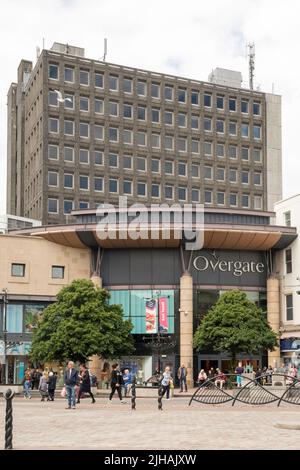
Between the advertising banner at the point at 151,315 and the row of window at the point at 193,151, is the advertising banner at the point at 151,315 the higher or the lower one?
the lower one

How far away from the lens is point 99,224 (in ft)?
214

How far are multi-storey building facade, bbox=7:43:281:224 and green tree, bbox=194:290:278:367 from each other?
3008 cm

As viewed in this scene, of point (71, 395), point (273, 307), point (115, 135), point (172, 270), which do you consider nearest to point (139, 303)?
point (172, 270)

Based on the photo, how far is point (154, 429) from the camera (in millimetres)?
20406

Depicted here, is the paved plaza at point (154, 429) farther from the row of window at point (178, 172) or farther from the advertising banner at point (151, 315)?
the row of window at point (178, 172)

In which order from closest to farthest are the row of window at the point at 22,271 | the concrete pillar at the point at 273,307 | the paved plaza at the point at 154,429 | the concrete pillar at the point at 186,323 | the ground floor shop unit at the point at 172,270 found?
1. the paved plaza at the point at 154,429
2. the concrete pillar at the point at 186,323
3. the row of window at the point at 22,271
4. the ground floor shop unit at the point at 172,270
5. the concrete pillar at the point at 273,307

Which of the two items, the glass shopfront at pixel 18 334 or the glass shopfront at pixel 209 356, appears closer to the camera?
the glass shopfront at pixel 18 334

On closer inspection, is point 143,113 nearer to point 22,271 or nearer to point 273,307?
point 22,271

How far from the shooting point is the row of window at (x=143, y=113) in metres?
87.2

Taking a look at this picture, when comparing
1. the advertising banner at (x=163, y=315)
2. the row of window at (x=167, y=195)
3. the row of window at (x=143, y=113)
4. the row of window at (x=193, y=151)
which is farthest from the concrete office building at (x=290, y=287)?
the row of window at (x=143, y=113)

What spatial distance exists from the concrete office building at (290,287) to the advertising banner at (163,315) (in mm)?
10180

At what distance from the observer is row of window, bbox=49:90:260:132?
87.2 m
